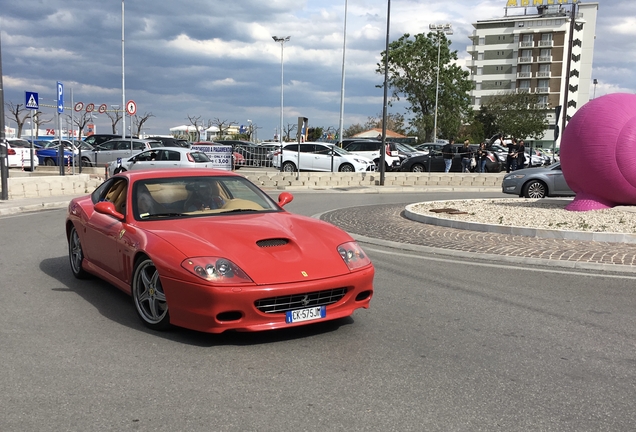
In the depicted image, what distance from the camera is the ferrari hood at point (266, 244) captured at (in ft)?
15.9

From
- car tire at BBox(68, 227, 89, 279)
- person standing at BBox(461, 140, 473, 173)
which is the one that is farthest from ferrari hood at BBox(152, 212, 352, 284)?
person standing at BBox(461, 140, 473, 173)

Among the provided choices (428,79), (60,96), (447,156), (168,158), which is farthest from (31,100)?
(428,79)

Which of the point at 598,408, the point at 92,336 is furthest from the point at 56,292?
the point at 598,408

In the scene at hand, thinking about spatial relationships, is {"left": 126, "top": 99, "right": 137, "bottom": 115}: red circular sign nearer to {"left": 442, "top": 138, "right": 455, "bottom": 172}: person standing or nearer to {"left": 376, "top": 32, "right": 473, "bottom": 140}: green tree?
{"left": 442, "top": 138, "right": 455, "bottom": 172}: person standing

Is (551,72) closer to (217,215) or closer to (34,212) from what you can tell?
(34,212)

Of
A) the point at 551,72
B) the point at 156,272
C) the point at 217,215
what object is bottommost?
the point at 156,272

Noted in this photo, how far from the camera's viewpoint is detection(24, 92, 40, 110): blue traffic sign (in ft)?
69.1

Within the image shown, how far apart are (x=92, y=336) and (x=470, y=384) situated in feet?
9.87

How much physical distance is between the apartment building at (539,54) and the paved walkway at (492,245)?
88946 mm

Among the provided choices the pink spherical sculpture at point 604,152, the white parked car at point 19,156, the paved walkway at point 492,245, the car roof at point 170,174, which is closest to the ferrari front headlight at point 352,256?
A: the car roof at point 170,174

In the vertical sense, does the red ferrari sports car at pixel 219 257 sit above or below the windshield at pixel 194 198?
below

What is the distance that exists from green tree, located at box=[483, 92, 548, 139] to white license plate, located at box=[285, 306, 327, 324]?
8113 cm

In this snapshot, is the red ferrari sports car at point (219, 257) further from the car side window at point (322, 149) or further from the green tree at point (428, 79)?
the green tree at point (428, 79)

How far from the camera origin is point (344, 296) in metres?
5.15
